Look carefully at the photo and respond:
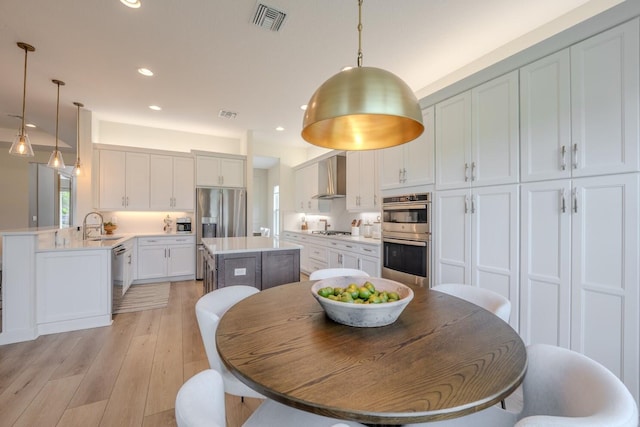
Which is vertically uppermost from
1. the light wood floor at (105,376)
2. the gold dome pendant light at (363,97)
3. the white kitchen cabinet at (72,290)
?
the gold dome pendant light at (363,97)

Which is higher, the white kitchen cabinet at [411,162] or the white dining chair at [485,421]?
the white kitchen cabinet at [411,162]

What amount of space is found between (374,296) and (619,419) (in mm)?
712

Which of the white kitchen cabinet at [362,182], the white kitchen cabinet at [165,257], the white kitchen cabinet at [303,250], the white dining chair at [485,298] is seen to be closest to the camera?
the white dining chair at [485,298]

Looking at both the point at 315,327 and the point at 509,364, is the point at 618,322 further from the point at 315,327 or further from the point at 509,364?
the point at 315,327

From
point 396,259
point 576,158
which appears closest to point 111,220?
point 396,259

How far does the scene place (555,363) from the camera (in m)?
0.92

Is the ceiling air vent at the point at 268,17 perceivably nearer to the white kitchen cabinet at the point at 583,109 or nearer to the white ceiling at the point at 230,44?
the white ceiling at the point at 230,44

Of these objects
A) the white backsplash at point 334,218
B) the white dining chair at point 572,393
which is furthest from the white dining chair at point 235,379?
the white backsplash at point 334,218

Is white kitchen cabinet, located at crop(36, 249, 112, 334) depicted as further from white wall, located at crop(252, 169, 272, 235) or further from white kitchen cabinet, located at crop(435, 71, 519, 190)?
white wall, located at crop(252, 169, 272, 235)

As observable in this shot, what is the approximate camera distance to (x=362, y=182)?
4.16 m

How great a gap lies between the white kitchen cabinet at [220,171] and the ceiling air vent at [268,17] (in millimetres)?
3332

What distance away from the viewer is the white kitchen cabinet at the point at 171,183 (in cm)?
488

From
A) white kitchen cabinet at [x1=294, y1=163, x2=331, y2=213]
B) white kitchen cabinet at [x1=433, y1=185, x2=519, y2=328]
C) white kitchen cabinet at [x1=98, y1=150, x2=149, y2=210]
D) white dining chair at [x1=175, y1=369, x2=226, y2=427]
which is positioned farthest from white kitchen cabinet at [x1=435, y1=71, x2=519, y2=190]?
white kitchen cabinet at [x1=98, y1=150, x2=149, y2=210]

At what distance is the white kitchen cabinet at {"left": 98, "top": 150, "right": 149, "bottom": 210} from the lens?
4.55m
